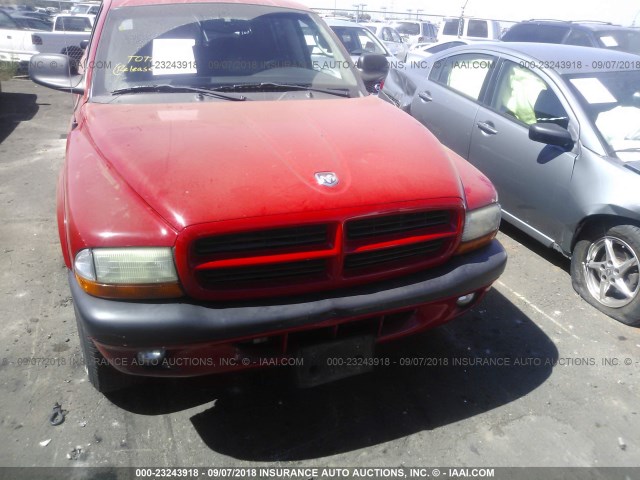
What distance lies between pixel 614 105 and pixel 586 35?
7.34 metres

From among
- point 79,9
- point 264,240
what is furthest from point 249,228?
point 79,9

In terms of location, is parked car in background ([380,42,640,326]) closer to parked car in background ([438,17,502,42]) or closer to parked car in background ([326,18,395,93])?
parked car in background ([326,18,395,93])

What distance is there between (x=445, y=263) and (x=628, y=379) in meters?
1.48

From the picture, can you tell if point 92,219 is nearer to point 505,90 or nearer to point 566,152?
point 566,152

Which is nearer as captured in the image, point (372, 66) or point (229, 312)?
point (229, 312)

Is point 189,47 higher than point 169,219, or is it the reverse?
point 189,47

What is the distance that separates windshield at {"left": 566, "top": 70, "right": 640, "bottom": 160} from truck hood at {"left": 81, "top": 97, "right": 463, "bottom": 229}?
1688 millimetres

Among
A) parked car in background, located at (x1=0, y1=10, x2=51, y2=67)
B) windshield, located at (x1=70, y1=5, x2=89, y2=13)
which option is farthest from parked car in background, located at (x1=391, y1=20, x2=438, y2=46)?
parked car in background, located at (x1=0, y1=10, x2=51, y2=67)

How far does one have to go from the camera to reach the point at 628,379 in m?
3.15

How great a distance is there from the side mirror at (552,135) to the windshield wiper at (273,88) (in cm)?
150

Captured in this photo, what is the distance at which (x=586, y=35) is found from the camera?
10.2 m

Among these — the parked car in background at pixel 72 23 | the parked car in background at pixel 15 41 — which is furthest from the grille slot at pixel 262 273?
the parked car in background at pixel 72 23

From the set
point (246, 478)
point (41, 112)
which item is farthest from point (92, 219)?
point (41, 112)

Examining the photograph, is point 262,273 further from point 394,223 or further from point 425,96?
point 425,96
